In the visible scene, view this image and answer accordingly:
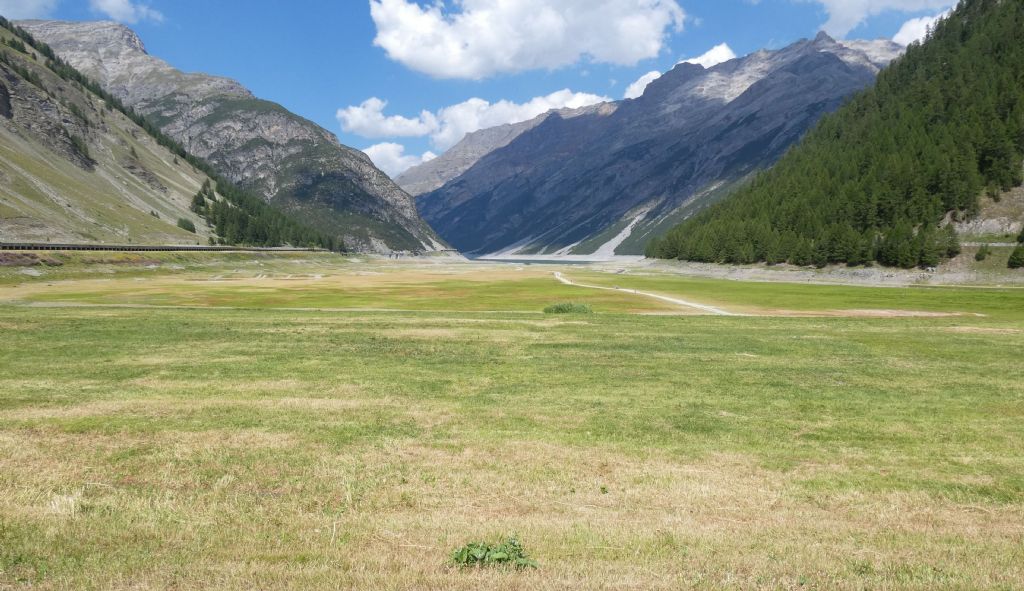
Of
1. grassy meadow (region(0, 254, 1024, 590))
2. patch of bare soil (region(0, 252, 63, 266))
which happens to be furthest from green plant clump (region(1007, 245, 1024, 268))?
patch of bare soil (region(0, 252, 63, 266))

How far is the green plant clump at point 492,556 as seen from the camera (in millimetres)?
8164

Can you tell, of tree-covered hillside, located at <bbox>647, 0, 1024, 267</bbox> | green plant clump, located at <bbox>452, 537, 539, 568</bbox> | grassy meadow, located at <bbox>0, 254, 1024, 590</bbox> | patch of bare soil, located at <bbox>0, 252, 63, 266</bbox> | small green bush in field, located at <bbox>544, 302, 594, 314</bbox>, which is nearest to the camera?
green plant clump, located at <bbox>452, 537, 539, 568</bbox>

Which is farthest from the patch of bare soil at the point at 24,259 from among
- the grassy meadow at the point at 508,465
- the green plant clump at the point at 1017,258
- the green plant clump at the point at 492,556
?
the green plant clump at the point at 1017,258

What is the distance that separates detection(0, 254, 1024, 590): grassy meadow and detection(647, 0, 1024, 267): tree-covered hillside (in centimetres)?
11360

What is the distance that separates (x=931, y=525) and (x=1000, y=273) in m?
127

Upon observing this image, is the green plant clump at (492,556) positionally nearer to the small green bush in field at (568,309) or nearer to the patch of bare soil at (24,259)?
the small green bush in field at (568,309)

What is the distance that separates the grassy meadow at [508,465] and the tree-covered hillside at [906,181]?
113604 millimetres

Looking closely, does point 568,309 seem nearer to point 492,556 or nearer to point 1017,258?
point 492,556

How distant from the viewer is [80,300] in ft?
193

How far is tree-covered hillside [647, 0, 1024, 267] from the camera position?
12975 cm

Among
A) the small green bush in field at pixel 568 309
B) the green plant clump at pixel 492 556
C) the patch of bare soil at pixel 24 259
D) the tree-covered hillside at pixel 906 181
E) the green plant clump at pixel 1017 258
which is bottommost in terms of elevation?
the patch of bare soil at pixel 24 259

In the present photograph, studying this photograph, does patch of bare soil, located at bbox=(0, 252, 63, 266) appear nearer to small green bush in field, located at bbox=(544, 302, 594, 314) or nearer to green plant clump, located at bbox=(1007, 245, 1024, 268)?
small green bush in field, located at bbox=(544, 302, 594, 314)

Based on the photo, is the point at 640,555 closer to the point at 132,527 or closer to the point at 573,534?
the point at 573,534

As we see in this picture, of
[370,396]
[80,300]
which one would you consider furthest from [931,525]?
[80,300]
